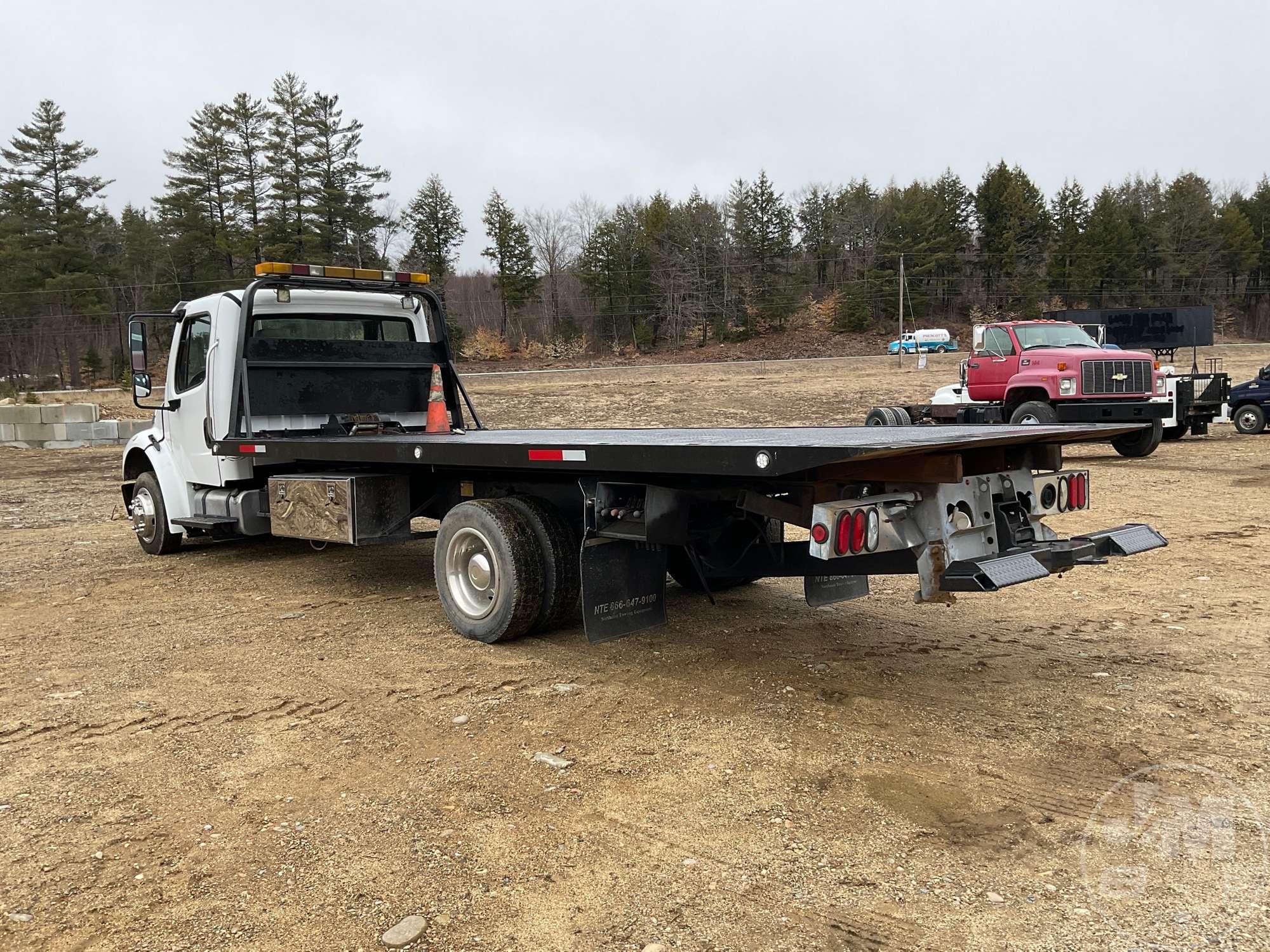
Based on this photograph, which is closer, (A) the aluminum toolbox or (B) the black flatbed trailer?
(B) the black flatbed trailer

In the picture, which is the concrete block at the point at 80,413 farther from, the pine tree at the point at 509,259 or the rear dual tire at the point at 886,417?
the pine tree at the point at 509,259

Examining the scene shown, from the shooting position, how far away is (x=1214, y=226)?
70375 millimetres

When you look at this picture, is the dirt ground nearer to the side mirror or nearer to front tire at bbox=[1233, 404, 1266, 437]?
the side mirror

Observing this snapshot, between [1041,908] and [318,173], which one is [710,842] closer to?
[1041,908]

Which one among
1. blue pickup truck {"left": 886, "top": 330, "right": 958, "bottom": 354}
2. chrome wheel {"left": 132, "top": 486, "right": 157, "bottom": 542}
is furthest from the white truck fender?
blue pickup truck {"left": 886, "top": 330, "right": 958, "bottom": 354}

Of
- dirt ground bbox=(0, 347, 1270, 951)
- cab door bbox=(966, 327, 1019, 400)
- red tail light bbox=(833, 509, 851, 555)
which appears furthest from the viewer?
cab door bbox=(966, 327, 1019, 400)

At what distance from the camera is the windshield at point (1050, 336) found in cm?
1691

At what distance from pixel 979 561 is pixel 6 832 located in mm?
4002

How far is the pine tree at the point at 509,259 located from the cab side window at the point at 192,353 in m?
53.2

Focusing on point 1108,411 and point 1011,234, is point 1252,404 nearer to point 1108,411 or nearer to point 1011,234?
point 1108,411

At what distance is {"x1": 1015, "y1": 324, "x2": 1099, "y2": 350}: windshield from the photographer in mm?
16906

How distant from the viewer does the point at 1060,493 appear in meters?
4.93

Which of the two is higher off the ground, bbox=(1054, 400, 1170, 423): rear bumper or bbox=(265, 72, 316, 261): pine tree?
bbox=(265, 72, 316, 261): pine tree

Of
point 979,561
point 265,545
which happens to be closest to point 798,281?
point 265,545
